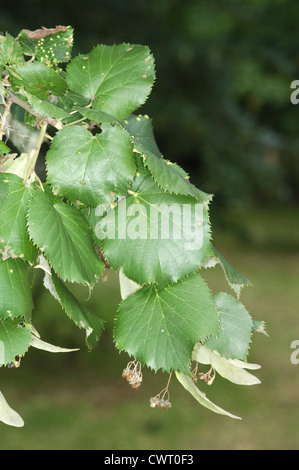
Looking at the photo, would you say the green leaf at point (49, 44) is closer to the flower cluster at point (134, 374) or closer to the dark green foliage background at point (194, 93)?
the flower cluster at point (134, 374)

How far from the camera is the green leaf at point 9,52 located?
31.0 inches

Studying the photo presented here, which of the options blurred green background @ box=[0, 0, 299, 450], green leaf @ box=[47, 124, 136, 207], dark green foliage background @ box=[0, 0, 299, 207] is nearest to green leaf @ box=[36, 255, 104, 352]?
green leaf @ box=[47, 124, 136, 207]

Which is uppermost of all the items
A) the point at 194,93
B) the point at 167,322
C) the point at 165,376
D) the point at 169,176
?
the point at 194,93

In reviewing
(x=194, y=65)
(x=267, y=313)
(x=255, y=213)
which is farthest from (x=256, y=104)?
(x=194, y=65)

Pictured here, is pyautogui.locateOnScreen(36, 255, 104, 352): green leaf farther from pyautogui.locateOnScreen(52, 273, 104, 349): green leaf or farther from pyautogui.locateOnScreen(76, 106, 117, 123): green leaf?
pyautogui.locateOnScreen(76, 106, 117, 123): green leaf

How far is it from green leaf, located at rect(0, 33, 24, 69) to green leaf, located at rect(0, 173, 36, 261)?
0.53 ft

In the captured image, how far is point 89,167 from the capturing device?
778 millimetres

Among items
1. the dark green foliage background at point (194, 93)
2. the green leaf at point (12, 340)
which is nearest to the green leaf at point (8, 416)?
the green leaf at point (12, 340)

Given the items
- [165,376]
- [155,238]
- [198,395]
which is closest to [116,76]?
[155,238]

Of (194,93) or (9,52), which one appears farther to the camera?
(194,93)

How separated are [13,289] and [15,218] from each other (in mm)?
90

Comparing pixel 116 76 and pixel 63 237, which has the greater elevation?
pixel 116 76

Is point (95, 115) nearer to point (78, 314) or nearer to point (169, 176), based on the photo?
point (169, 176)

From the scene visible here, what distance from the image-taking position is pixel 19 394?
17.0ft
